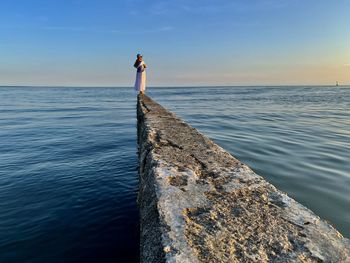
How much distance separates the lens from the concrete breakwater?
1828 mm

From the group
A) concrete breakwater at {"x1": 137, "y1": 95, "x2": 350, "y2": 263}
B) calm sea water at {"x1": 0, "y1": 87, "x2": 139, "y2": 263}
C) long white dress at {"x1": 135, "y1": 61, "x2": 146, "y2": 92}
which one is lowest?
calm sea water at {"x1": 0, "y1": 87, "x2": 139, "y2": 263}

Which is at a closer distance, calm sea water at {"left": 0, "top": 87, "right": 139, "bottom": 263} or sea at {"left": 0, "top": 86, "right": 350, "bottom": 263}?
calm sea water at {"left": 0, "top": 87, "right": 139, "bottom": 263}

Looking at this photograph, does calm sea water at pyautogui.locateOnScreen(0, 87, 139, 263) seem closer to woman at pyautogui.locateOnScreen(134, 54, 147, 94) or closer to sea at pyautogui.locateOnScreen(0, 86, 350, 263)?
sea at pyautogui.locateOnScreen(0, 86, 350, 263)

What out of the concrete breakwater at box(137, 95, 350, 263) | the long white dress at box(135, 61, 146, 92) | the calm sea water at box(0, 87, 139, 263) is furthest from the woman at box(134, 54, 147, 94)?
the concrete breakwater at box(137, 95, 350, 263)

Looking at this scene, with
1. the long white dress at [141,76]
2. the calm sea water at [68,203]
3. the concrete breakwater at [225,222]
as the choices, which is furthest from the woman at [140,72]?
the concrete breakwater at [225,222]

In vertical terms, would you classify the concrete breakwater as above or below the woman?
below

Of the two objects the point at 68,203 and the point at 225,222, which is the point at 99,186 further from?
the point at 225,222

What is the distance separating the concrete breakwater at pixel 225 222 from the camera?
6.00 feet

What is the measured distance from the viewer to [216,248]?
1863mm

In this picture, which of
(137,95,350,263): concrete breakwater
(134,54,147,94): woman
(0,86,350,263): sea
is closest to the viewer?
(137,95,350,263): concrete breakwater

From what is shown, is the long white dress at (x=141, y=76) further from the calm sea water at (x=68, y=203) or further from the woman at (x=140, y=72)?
the calm sea water at (x=68, y=203)

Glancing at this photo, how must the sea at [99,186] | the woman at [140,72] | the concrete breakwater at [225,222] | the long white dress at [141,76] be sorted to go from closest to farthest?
the concrete breakwater at [225,222], the sea at [99,186], the woman at [140,72], the long white dress at [141,76]

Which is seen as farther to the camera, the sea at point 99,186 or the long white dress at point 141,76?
the long white dress at point 141,76

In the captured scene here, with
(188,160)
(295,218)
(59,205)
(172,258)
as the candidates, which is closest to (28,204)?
(59,205)
